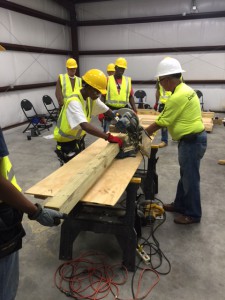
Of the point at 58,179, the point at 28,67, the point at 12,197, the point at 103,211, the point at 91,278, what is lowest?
the point at 91,278

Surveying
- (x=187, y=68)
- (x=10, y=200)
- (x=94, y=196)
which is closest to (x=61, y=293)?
(x=94, y=196)

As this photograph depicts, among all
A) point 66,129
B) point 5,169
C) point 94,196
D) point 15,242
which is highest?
point 5,169

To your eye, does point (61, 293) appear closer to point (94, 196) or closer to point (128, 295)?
point (128, 295)

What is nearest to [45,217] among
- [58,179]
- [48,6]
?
[58,179]

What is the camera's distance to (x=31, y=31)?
26.2ft

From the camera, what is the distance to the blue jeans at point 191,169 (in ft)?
9.07

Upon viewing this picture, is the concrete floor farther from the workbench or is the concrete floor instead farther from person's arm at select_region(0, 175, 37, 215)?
person's arm at select_region(0, 175, 37, 215)

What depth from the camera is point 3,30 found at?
6895mm

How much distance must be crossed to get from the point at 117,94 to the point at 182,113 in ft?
6.87

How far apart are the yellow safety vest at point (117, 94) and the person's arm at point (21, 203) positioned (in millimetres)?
3388

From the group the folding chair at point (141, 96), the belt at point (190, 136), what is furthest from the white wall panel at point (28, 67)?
the belt at point (190, 136)

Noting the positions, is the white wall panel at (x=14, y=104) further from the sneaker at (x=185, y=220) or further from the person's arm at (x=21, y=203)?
the person's arm at (x=21, y=203)

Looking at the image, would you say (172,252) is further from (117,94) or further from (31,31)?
(31,31)

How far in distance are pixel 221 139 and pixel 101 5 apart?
278 inches
